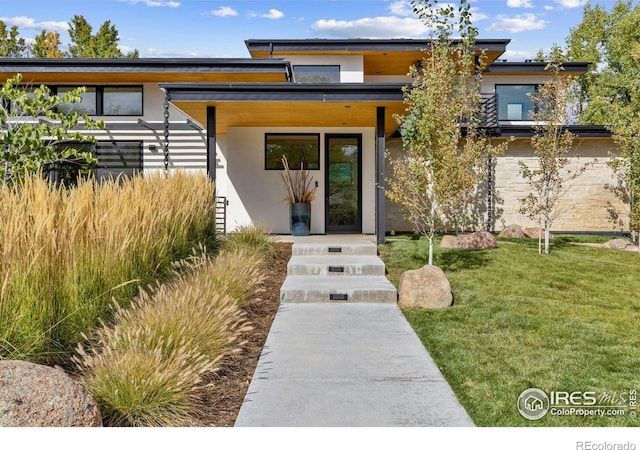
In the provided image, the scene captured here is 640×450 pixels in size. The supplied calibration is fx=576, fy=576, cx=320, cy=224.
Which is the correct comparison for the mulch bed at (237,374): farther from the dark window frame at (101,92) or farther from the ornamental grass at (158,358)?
the dark window frame at (101,92)

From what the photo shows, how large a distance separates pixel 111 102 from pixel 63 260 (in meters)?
14.0

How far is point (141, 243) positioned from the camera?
581cm

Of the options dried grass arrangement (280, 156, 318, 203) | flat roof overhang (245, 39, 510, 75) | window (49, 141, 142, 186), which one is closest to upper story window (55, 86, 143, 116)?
window (49, 141, 142, 186)

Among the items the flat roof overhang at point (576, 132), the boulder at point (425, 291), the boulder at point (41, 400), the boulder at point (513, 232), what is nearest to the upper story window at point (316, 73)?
the flat roof overhang at point (576, 132)

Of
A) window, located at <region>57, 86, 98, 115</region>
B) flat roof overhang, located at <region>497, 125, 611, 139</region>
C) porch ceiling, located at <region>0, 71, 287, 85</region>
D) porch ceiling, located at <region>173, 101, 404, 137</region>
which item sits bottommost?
porch ceiling, located at <region>173, 101, 404, 137</region>

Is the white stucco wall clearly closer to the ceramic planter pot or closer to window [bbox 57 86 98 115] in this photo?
the ceramic planter pot

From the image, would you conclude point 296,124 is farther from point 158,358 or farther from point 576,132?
point 158,358

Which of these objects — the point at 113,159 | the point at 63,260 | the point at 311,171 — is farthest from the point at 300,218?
the point at 63,260

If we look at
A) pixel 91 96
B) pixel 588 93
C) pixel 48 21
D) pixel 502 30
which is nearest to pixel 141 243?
pixel 91 96

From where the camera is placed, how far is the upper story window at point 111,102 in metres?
17.0

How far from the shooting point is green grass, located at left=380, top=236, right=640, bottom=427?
443cm

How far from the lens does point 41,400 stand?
3135 mm

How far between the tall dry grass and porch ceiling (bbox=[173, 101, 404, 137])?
5.09 meters
